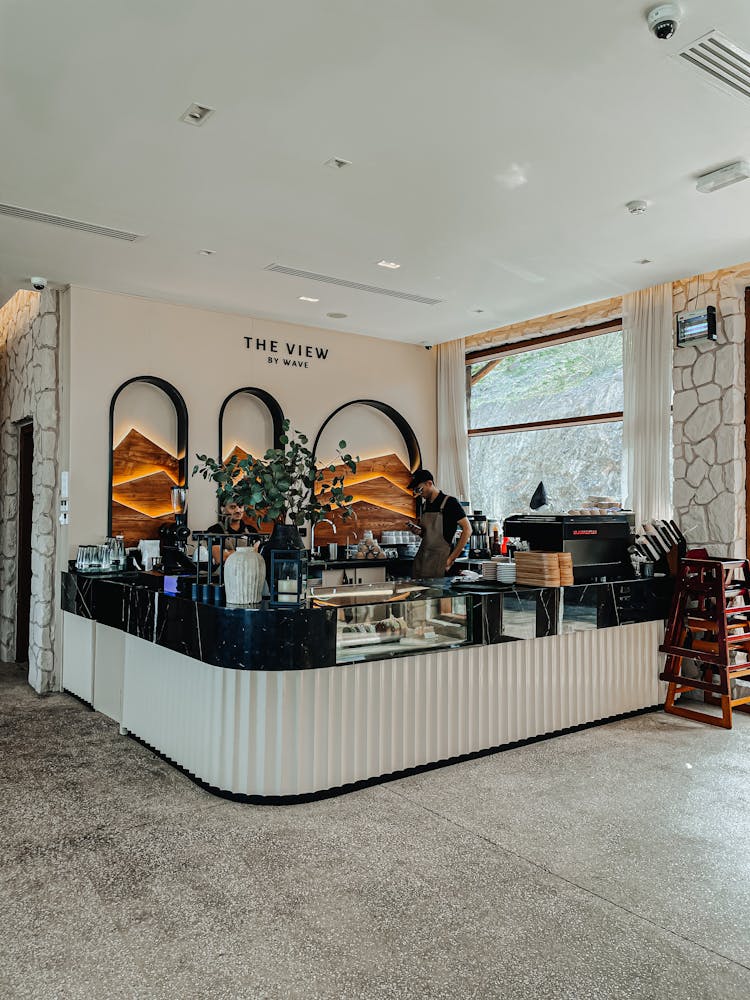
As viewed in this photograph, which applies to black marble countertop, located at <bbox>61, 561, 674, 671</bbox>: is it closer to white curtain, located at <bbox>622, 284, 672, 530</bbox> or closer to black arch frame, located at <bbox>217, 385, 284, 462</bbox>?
white curtain, located at <bbox>622, 284, 672, 530</bbox>

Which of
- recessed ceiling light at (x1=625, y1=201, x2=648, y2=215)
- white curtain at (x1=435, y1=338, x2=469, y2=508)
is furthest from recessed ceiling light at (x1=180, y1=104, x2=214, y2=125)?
white curtain at (x1=435, y1=338, x2=469, y2=508)

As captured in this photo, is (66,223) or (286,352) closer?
(66,223)

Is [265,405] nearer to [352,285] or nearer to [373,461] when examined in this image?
[373,461]

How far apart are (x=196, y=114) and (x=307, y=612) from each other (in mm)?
2276

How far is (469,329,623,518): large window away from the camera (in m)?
6.71

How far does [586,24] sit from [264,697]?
120 inches

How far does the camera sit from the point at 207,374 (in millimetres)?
6535

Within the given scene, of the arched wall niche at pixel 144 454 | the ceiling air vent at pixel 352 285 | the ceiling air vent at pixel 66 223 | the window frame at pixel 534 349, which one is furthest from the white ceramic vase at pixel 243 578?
the window frame at pixel 534 349

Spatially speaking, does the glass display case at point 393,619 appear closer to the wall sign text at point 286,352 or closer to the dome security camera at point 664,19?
the dome security camera at point 664,19

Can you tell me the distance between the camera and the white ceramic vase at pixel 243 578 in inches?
144

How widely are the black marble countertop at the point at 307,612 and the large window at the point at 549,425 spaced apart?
1701 mm

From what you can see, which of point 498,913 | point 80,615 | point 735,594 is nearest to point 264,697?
point 498,913

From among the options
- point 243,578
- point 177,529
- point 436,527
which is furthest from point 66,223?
point 436,527

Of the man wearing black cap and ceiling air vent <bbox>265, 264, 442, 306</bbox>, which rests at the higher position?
ceiling air vent <bbox>265, 264, 442, 306</bbox>
